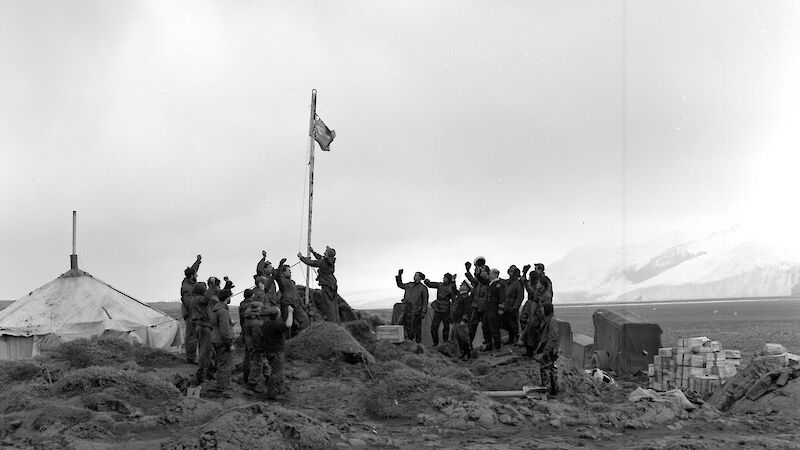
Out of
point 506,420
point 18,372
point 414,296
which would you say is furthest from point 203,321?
point 414,296

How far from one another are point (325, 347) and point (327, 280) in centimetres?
237

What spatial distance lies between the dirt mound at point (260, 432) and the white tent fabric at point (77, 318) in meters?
10.3

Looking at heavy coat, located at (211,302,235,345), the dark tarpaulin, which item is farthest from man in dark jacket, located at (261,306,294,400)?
the dark tarpaulin

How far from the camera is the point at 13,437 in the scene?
12.9 metres

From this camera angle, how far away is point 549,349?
15008mm

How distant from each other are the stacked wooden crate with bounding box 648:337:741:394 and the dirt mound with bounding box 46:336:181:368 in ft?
36.2

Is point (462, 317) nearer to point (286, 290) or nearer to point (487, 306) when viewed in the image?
point (487, 306)

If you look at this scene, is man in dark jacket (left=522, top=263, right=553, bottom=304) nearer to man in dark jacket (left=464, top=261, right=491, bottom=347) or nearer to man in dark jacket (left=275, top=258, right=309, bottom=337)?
man in dark jacket (left=464, top=261, right=491, bottom=347)

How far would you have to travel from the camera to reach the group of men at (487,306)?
17031 millimetres

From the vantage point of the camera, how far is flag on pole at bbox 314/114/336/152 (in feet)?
Answer: 75.0

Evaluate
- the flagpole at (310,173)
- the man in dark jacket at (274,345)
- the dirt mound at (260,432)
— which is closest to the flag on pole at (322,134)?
the flagpole at (310,173)

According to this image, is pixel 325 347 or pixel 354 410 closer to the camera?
pixel 354 410

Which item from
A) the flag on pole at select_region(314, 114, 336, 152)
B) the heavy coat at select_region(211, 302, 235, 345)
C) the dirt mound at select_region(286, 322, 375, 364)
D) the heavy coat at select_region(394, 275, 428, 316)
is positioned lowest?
the dirt mound at select_region(286, 322, 375, 364)

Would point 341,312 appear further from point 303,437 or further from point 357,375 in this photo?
point 303,437
